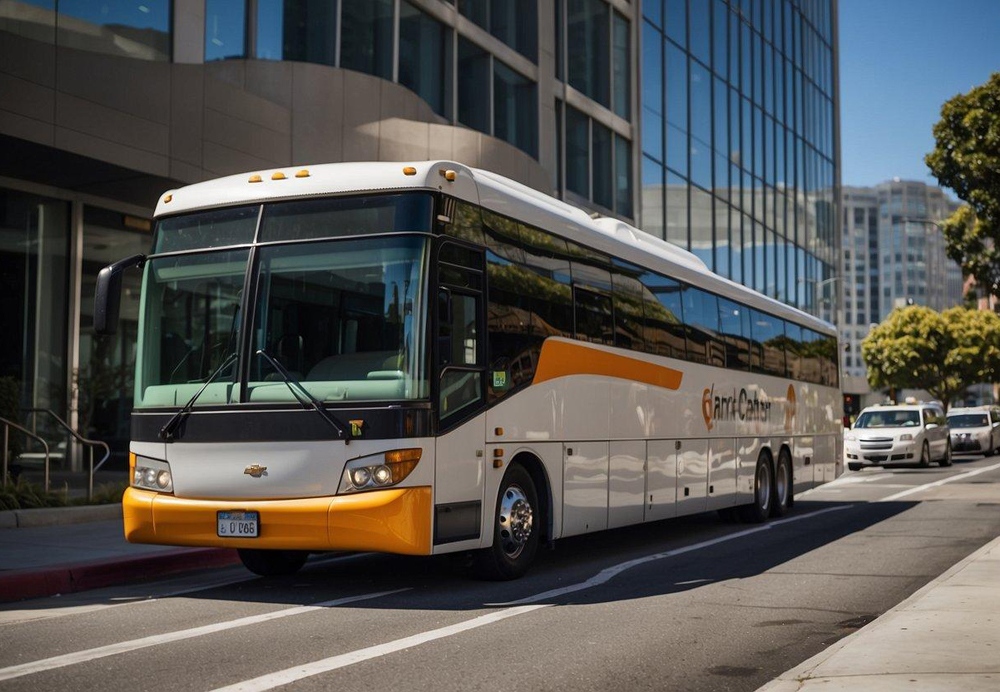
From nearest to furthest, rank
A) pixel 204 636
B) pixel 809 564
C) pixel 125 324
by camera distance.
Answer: pixel 204 636 < pixel 809 564 < pixel 125 324

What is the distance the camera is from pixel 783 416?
18.8m

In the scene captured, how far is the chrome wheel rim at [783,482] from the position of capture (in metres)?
18.6

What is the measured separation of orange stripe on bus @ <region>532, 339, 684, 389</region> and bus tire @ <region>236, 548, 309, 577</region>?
285 centimetres

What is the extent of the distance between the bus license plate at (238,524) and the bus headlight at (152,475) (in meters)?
0.62

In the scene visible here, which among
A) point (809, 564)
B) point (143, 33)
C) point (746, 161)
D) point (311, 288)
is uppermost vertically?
point (746, 161)

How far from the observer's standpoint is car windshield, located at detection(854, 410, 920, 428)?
111 ft

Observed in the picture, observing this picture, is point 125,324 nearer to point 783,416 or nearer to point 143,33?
point 143,33

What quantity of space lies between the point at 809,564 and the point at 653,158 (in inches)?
1097

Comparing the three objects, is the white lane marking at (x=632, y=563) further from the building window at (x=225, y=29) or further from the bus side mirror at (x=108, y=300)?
the building window at (x=225, y=29)

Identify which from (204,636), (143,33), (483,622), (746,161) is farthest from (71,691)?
(746,161)

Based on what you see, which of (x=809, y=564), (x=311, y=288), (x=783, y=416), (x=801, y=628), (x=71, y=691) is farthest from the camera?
(x=783, y=416)

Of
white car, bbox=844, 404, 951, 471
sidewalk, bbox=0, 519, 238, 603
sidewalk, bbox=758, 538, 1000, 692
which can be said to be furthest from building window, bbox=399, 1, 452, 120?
sidewalk, bbox=758, 538, 1000, 692

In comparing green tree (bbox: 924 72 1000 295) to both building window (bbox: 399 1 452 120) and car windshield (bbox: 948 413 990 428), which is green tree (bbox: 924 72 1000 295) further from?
building window (bbox: 399 1 452 120)

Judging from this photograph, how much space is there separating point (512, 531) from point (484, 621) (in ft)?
6.61
